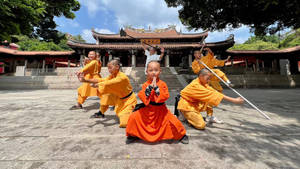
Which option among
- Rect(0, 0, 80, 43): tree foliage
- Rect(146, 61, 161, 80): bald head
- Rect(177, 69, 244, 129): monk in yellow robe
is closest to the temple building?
Rect(0, 0, 80, 43): tree foliage

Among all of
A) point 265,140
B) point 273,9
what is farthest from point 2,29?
point 273,9

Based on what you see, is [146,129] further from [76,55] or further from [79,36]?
[79,36]

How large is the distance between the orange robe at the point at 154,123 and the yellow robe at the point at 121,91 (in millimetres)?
564

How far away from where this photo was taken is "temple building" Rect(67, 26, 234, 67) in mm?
16938

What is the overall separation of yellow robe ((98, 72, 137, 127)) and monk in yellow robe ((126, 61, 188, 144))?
1.85 feet

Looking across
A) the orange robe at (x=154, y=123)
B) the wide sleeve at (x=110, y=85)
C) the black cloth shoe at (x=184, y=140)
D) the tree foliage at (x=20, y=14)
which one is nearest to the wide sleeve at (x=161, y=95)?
the orange robe at (x=154, y=123)

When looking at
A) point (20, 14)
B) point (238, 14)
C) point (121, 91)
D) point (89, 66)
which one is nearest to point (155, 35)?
point (238, 14)

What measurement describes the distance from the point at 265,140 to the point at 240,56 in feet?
67.8

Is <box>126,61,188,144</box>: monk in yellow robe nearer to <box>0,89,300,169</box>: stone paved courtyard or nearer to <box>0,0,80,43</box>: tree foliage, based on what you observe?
<box>0,89,300,169</box>: stone paved courtyard

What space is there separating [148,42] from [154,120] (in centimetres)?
1676

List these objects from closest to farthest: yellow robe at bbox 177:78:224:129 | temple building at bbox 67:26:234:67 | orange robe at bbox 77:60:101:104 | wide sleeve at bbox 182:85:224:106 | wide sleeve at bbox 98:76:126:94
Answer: wide sleeve at bbox 182:85:224:106 < yellow robe at bbox 177:78:224:129 < wide sleeve at bbox 98:76:126:94 < orange robe at bbox 77:60:101:104 < temple building at bbox 67:26:234:67

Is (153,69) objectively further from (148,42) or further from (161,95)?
(148,42)

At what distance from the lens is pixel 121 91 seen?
2.37m

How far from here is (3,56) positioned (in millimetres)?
18266
